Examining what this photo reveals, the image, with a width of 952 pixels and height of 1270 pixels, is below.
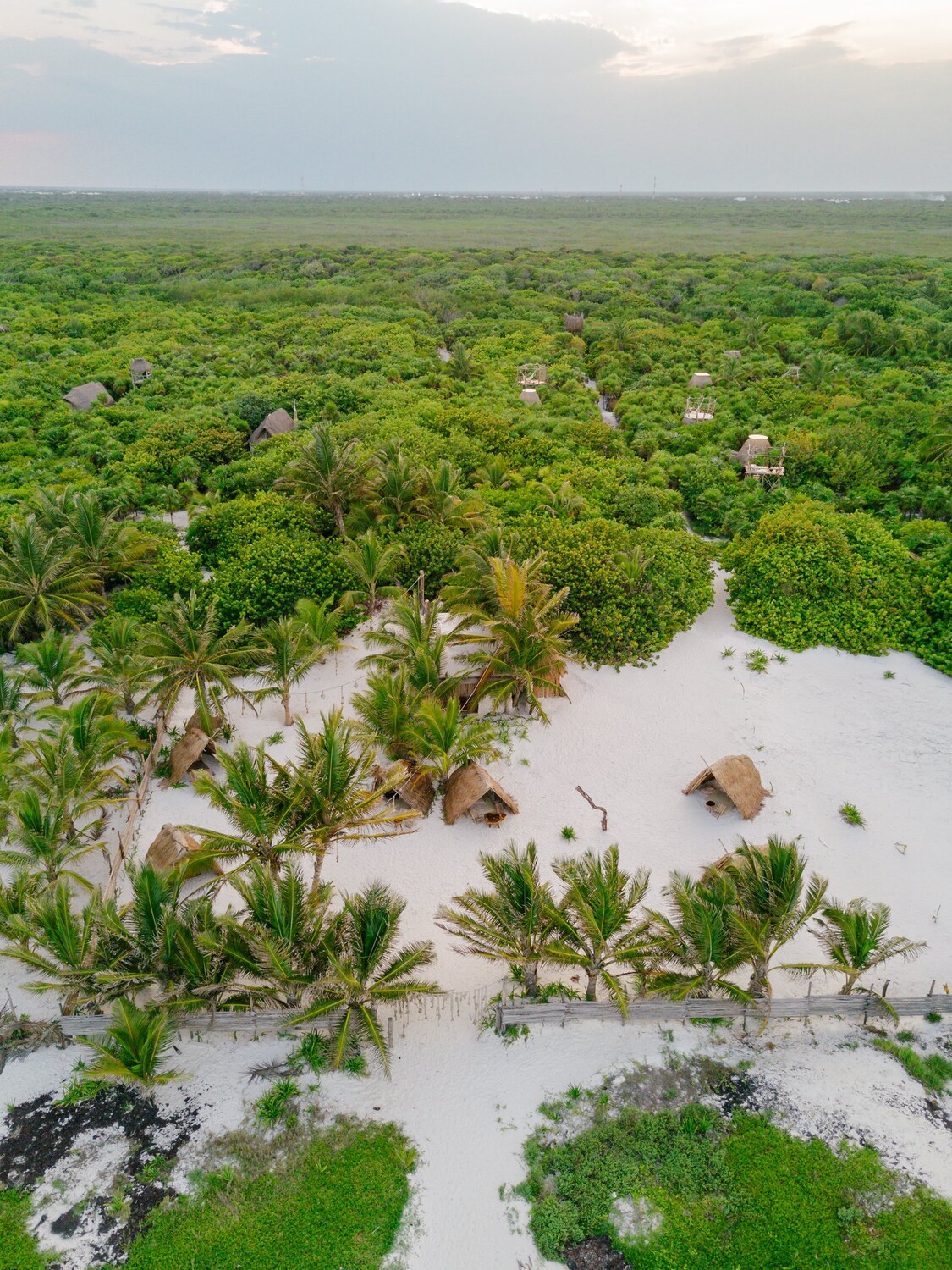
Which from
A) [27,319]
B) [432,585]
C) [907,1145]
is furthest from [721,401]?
[27,319]

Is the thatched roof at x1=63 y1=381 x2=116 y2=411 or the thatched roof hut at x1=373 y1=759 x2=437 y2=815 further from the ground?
the thatched roof at x1=63 y1=381 x2=116 y2=411

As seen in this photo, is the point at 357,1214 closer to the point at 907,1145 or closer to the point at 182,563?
the point at 907,1145

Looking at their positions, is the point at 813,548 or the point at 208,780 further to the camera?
the point at 813,548

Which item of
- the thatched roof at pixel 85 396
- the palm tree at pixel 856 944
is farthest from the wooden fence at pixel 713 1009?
the thatched roof at pixel 85 396

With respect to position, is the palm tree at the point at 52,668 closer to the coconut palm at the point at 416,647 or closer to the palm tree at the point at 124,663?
the palm tree at the point at 124,663

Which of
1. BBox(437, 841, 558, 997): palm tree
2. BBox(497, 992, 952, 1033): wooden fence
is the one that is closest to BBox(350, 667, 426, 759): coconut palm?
BBox(437, 841, 558, 997): palm tree

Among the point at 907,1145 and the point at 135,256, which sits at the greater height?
the point at 135,256

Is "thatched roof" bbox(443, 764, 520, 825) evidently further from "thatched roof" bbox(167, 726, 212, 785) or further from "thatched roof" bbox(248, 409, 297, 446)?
"thatched roof" bbox(248, 409, 297, 446)
